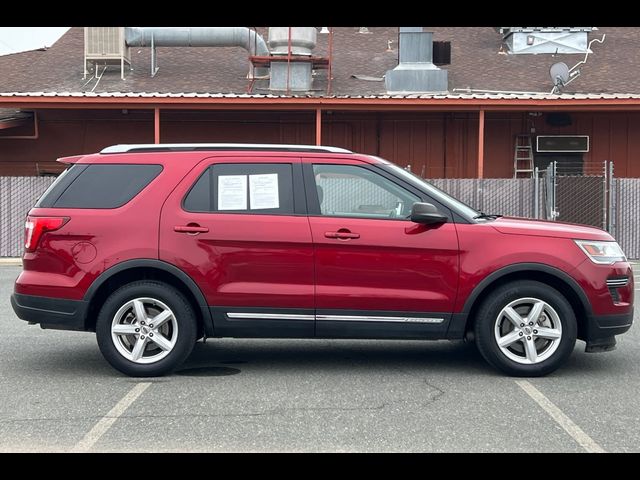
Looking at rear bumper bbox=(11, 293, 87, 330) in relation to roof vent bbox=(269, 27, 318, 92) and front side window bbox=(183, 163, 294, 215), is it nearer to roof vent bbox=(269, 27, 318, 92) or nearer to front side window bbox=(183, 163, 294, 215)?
front side window bbox=(183, 163, 294, 215)

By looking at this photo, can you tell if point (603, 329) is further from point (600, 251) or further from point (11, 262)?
point (11, 262)

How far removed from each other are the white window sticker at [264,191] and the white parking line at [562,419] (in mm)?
2414

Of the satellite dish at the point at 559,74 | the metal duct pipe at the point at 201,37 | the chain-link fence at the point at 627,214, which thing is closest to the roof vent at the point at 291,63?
the metal duct pipe at the point at 201,37

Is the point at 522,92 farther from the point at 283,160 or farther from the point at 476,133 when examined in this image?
the point at 283,160

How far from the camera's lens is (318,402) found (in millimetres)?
6133

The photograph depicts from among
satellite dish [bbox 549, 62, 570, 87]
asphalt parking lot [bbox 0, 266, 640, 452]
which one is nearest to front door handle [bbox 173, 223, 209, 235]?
asphalt parking lot [bbox 0, 266, 640, 452]

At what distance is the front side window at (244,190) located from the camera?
696cm

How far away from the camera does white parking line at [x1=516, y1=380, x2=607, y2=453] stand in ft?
16.7

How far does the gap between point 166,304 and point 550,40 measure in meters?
23.0

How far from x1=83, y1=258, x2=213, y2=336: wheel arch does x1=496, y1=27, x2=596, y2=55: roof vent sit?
73.0 ft

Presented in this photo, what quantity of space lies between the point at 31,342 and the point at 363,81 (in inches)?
695

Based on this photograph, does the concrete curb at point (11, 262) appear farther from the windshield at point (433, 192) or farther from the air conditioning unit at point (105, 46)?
the windshield at point (433, 192)
